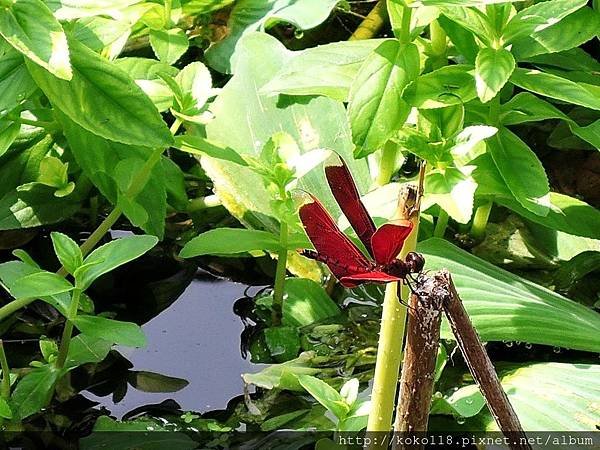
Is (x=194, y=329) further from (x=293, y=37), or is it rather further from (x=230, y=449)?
(x=293, y=37)

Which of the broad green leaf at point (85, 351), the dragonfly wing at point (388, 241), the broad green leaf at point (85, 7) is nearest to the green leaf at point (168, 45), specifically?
the broad green leaf at point (85, 7)

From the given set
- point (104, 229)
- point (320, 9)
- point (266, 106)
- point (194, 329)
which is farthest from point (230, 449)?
point (320, 9)

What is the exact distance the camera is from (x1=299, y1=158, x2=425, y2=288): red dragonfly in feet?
1.69

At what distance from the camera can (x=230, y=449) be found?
0.79 metres

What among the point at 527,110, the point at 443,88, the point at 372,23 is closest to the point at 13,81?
the point at 443,88

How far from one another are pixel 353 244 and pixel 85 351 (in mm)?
375

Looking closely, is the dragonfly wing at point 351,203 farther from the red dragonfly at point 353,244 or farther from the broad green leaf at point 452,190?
the broad green leaf at point 452,190

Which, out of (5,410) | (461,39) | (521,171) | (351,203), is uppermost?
(461,39)

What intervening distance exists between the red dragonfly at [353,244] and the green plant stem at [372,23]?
2.35ft

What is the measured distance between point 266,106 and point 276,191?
21cm

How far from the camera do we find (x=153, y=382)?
2.80 feet

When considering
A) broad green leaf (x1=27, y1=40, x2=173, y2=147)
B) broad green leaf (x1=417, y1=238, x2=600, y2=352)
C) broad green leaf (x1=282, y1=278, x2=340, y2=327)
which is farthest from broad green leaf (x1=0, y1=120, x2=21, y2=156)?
broad green leaf (x1=417, y1=238, x2=600, y2=352)

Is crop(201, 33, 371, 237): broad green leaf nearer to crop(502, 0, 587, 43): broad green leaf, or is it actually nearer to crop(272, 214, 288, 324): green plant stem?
crop(272, 214, 288, 324): green plant stem

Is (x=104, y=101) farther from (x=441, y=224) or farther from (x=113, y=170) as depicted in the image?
(x=441, y=224)
